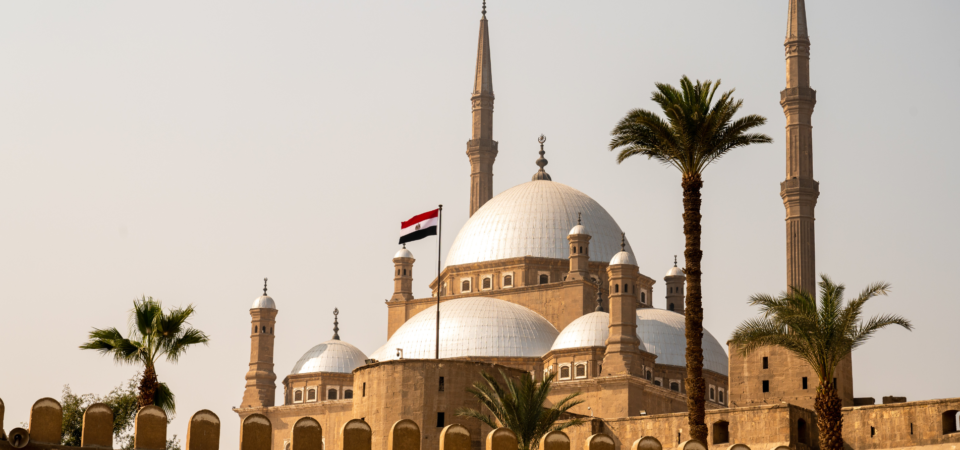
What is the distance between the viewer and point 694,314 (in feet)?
74.3

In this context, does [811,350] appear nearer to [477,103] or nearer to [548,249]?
[548,249]

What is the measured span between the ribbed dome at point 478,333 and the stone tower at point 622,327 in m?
3.92

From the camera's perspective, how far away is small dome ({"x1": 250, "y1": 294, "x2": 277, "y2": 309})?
54.2 meters

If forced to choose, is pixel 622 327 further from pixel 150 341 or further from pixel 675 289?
pixel 150 341

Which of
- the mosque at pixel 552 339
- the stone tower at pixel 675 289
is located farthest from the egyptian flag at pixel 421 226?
the stone tower at pixel 675 289

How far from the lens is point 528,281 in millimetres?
53125

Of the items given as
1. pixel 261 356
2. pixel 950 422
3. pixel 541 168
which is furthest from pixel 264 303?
pixel 950 422

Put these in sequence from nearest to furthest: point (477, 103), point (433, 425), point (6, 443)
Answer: point (6, 443) < point (433, 425) < point (477, 103)

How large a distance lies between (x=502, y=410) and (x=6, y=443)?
18995mm

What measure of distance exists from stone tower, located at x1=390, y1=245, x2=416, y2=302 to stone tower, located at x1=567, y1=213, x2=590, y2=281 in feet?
25.4

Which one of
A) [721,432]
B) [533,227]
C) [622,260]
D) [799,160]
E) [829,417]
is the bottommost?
[721,432]

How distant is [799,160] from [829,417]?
23.1 meters

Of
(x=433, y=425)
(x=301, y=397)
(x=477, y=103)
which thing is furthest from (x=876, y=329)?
(x=477, y=103)

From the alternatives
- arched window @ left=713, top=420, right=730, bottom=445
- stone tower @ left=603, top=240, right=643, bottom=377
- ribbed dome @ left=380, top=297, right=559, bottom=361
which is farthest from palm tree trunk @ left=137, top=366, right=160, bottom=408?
ribbed dome @ left=380, top=297, right=559, bottom=361
